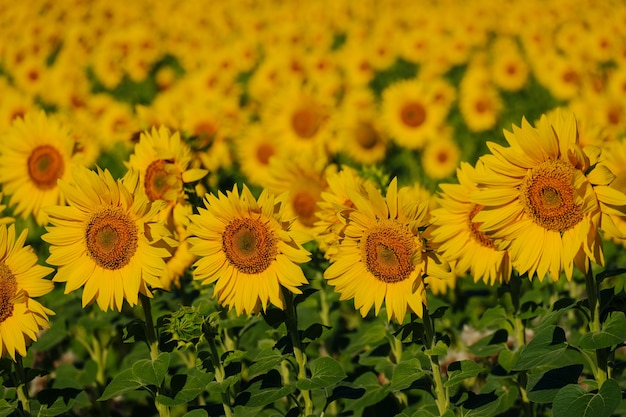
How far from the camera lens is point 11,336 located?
3424 millimetres

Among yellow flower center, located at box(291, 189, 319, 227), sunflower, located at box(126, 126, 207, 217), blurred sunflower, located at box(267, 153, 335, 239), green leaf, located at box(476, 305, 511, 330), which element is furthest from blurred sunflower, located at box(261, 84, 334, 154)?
green leaf, located at box(476, 305, 511, 330)

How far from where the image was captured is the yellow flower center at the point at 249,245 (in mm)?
3402

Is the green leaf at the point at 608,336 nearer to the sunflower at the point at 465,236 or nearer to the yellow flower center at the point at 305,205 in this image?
the sunflower at the point at 465,236

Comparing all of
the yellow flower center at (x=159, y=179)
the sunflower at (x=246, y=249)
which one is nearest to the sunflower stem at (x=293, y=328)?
the sunflower at (x=246, y=249)

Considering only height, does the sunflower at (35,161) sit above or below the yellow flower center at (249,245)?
above

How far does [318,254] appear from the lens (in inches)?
184

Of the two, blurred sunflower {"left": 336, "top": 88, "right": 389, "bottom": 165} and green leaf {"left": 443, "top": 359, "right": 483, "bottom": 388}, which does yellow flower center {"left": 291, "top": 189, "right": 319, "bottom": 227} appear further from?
blurred sunflower {"left": 336, "top": 88, "right": 389, "bottom": 165}

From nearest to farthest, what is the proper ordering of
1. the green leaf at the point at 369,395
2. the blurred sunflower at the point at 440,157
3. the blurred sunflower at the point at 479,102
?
1. the green leaf at the point at 369,395
2. the blurred sunflower at the point at 440,157
3. the blurred sunflower at the point at 479,102

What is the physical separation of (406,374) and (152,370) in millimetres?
1124

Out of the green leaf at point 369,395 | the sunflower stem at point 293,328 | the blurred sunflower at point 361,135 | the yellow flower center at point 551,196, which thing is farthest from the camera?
the blurred sunflower at point 361,135

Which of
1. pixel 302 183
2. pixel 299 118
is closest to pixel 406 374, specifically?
pixel 302 183

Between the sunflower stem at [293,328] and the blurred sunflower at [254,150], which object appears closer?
the sunflower stem at [293,328]

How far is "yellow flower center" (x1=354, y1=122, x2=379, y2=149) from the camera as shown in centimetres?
849

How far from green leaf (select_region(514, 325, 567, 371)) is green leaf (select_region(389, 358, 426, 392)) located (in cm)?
45
